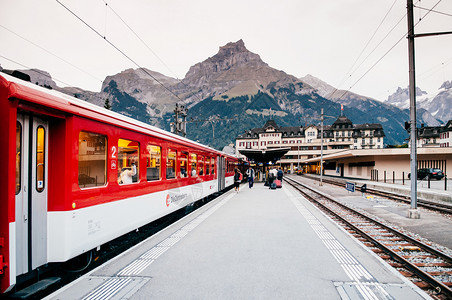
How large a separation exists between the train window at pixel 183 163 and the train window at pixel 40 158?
554 cm

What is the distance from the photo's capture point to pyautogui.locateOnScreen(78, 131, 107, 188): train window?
460 cm

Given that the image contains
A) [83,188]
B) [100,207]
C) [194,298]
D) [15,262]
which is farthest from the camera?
[100,207]

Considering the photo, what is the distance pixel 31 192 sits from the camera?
12.9 ft

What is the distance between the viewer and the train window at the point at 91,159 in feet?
15.1

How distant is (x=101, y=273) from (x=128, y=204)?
1.64 m

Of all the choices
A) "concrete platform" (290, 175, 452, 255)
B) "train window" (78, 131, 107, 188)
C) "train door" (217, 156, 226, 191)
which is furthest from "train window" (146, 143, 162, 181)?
"train door" (217, 156, 226, 191)

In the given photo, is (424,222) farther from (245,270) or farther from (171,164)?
(171,164)

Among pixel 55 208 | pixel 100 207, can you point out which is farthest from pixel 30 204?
pixel 100 207

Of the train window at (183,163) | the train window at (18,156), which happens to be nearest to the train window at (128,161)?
the train window at (18,156)

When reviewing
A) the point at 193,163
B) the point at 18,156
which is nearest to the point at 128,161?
the point at 18,156

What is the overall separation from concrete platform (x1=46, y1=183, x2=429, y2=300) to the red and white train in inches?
27.2

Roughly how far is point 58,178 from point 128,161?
1970 millimetres

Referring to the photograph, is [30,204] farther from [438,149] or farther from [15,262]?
[438,149]

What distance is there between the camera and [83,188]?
4.59 meters
